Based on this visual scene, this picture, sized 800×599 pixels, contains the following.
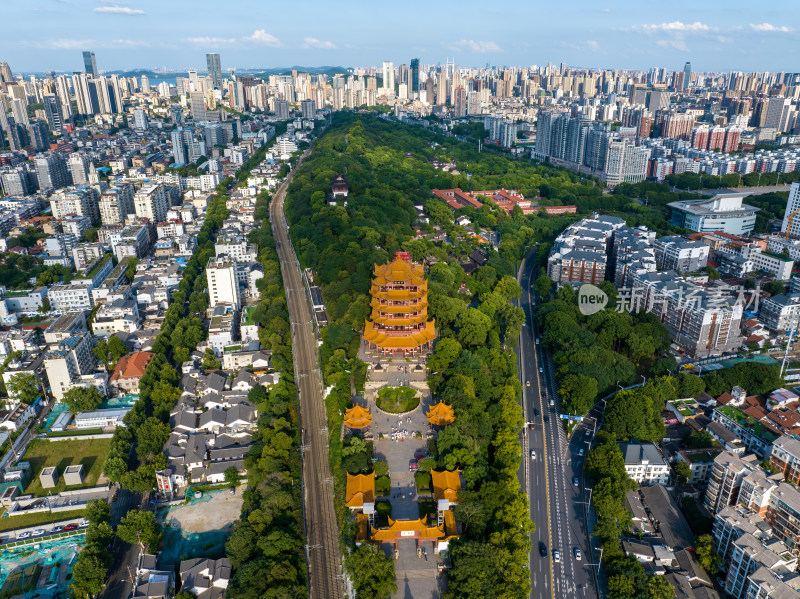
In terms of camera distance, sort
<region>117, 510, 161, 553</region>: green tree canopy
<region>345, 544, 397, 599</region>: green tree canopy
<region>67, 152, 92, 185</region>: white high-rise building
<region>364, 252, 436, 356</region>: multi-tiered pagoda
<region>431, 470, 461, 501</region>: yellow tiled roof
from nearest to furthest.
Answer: <region>345, 544, 397, 599</region>: green tree canopy, <region>431, 470, 461, 501</region>: yellow tiled roof, <region>117, 510, 161, 553</region>: green tree canopy, <region>364, 252, 436, 356</region>: multi-tiered pagoda, <region>67, 152, 92, 185</region>: white high-rise building

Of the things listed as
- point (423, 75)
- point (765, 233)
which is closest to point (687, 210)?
point (765, 233)

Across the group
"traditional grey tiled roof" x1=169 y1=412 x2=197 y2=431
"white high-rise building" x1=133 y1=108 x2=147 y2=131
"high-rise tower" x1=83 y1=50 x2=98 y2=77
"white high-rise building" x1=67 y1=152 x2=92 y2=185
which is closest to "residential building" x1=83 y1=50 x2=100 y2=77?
"high-rise tower" x1=83 y1=50 x2=98 y2=77

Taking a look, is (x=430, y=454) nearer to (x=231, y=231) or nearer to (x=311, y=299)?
(x=311, y=299)

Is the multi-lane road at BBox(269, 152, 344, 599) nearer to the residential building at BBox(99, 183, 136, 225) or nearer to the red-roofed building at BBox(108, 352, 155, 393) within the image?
the red-roofed building at BBox(108, 352, 155, 393)

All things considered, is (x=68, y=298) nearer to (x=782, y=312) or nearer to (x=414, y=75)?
(x=782, y=312)

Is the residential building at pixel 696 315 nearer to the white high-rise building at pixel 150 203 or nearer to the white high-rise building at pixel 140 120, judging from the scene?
the white high-rise building at pixel 150 203

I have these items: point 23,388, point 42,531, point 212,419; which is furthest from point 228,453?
point 23,388

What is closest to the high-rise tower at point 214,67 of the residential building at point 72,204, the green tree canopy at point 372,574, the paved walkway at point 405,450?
the residential building at point 72,204
